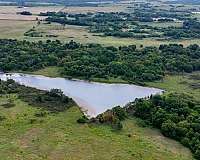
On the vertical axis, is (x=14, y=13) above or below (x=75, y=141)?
above

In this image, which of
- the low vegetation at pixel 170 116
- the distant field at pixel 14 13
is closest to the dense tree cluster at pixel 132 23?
the distant field at pixel 14 13

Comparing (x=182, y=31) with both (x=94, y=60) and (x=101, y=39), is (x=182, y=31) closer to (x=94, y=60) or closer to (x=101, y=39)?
(x=101, y=39)

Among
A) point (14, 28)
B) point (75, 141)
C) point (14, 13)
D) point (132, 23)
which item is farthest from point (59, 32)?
point (75, 141)

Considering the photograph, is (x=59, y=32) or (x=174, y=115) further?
(x=59, y=32)

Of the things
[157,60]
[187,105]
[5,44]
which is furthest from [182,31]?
[187,105]

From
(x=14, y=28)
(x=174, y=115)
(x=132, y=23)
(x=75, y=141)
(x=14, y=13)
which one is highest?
(x=14, y=13)

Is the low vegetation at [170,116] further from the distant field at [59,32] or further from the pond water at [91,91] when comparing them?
the distant field at [59,32]

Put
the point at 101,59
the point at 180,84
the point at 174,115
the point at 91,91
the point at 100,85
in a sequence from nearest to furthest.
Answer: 1. the point at 174,115
2. the point at 91,91
3. the point at 100,85
4. the point at 180,84
5. the point at 101,59

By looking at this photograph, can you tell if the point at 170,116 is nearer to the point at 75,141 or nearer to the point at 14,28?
the point at 75,141
